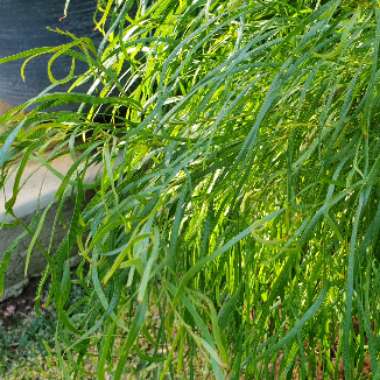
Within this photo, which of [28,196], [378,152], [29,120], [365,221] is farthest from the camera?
[28,196]

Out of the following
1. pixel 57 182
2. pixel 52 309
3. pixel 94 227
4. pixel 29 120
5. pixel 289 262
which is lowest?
pixel 52 309

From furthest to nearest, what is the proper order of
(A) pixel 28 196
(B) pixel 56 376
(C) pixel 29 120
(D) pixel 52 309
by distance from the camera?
(A) pixel 28 196 < (D) pixel 52 309 < (B) pixel 56 376 < (C) pixel 29 120

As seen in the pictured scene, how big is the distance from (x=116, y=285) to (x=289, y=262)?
17 cm

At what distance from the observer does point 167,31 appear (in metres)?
1.15

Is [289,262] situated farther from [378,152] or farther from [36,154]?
[36,154]

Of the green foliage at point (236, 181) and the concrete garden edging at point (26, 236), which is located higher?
the green foliage at point (236, 181)

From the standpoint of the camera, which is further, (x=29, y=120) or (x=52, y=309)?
(x=52, y=309)

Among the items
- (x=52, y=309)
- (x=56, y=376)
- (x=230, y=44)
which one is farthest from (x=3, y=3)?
(x=230, y=44)

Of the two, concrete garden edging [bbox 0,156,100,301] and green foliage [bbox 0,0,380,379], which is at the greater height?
green foliage [bbox 0,0,380,379]

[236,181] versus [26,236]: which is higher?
[236,181]

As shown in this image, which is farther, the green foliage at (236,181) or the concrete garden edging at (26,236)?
the concrete garden edging at (26,236)

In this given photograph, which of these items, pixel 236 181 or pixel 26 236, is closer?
pixel 236 181

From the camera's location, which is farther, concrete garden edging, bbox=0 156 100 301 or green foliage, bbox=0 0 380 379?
concrete garden edging, bbox=0 156 100 301

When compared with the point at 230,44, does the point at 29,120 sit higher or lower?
higher
